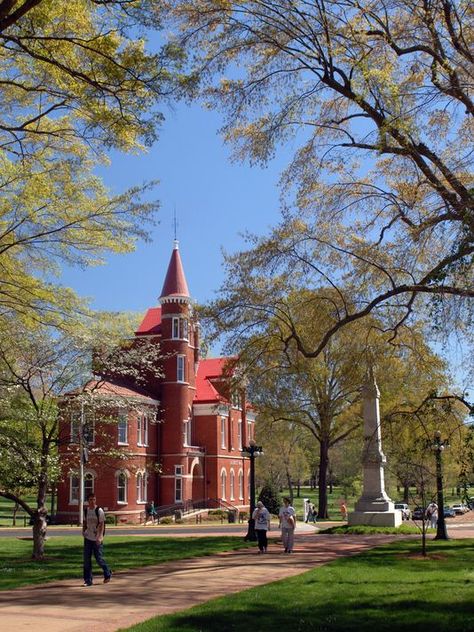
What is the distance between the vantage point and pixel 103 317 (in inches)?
828

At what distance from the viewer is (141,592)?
42.3ft

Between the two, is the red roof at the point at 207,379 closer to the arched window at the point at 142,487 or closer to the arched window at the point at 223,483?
the arched window at the point at 223,483

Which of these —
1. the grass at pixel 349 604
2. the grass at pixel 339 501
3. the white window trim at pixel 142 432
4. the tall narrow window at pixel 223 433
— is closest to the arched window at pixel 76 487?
the white window trim at pixel 142 432

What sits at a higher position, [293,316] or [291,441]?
[293,316]

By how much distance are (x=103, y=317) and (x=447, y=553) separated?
1147 centimetres

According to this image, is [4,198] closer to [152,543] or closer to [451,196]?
[451,196]

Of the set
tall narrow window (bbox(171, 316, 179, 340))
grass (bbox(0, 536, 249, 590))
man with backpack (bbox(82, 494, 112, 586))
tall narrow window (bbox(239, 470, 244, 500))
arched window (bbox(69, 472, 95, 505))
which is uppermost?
tall narrow window (bbox(171, 316, 179, 340))

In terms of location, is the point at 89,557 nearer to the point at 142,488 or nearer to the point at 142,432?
the point at 142,488

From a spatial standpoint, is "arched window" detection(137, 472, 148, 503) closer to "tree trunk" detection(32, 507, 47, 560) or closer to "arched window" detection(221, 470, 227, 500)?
"arched window" detection(221, 470, 227, 500)

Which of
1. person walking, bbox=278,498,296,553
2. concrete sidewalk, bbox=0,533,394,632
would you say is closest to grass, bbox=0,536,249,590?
concrete sidewalk, bbox=0,533,394,632

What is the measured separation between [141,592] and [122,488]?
4068 centimetres

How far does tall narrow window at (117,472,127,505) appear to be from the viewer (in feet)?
170

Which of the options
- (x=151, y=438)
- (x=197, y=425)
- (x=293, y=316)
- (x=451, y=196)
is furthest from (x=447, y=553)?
(x=197, y=425)

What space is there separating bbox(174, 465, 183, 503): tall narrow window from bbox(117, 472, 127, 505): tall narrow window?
520 cm
